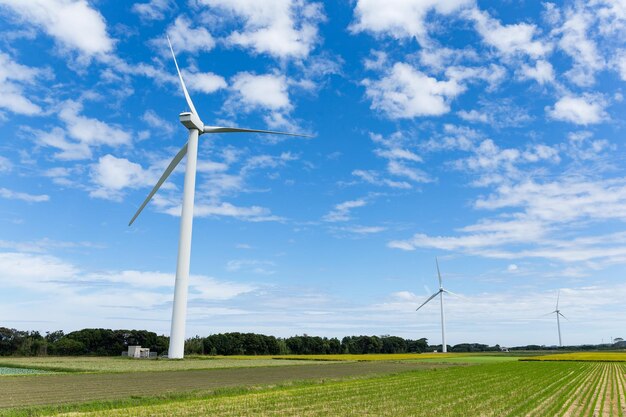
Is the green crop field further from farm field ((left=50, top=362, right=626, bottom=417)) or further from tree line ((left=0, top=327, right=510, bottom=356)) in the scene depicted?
tree line ((left=0, top=327, right=510, bottom=356))

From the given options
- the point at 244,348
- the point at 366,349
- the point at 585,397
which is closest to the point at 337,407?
the point at 585,397

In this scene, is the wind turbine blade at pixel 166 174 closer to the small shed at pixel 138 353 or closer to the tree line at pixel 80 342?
the small shed at pixel 138 353

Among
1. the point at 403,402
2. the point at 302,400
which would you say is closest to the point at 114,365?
the point at 302,400

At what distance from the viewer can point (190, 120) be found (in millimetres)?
72875

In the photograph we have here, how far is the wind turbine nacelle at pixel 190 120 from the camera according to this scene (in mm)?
73125

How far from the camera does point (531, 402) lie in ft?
90.3

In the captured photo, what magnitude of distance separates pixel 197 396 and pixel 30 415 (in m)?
9.52

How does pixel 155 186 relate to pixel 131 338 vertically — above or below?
above

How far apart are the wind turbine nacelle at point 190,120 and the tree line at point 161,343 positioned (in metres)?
64.5

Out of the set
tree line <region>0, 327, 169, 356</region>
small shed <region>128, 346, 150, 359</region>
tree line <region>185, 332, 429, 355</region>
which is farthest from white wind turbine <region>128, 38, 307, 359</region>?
tree line <region>185, 332, 429, 355</region>

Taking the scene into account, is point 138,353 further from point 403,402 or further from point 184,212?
point 403,402

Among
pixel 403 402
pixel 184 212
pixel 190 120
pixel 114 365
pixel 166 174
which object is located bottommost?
pixel 114 365

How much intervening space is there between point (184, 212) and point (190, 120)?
14.1 m

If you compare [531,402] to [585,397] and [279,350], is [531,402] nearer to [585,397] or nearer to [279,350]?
[585,397]
